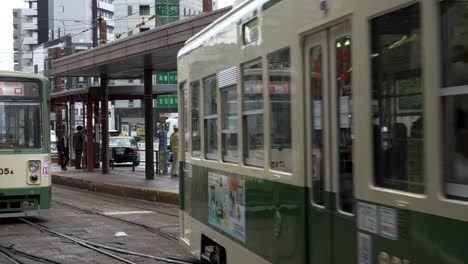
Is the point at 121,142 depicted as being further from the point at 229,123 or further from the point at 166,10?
the point at 229,123

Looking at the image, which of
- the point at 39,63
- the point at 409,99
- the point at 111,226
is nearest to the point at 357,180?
the point at 409,99

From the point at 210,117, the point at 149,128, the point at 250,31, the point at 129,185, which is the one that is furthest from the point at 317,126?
the point at 149,128

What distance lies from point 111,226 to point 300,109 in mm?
7992

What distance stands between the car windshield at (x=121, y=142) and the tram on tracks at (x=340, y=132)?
81.0 feet

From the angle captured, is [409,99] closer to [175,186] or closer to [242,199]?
[242,199]

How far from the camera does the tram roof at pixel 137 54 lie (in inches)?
600

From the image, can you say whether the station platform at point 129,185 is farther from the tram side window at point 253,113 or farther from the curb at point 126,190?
the tram side window at point 253,113

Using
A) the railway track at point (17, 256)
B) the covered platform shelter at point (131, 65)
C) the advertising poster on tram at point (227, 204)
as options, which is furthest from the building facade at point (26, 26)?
the advertising poster on tram at point (227, 204)

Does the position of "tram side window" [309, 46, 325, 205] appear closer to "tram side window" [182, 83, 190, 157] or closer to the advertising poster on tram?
the advertising poster on tram

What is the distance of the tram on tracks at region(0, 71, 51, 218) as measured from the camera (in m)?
11.5

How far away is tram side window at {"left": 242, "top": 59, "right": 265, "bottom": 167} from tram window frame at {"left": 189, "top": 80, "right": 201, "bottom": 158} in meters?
1.69

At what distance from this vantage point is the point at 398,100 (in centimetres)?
303

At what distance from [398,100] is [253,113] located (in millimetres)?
2091

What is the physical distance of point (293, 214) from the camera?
13.9 ft
